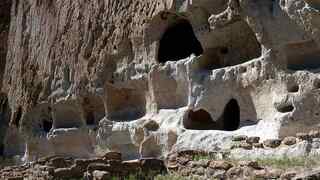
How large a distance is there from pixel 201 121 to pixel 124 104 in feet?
10.3

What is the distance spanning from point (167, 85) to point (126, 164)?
5999mm

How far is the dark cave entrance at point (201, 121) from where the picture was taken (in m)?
16.1

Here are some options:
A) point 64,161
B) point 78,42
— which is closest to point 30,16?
point 78,42

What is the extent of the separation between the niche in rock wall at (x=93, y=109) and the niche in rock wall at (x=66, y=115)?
25cm

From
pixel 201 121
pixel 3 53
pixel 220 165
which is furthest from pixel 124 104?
pixel 220 165

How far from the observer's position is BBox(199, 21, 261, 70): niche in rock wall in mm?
15430

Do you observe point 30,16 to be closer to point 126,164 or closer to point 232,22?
point 232,22

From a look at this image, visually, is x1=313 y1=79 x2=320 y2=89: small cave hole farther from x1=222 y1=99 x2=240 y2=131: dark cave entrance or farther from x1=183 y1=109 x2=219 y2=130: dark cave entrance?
x1=183 y1=109 x2=219 y2=130: dark cave entrance

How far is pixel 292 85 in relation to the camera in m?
13.2

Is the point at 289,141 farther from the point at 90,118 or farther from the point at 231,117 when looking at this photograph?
the point at 90,118

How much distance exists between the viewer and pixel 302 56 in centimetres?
1357

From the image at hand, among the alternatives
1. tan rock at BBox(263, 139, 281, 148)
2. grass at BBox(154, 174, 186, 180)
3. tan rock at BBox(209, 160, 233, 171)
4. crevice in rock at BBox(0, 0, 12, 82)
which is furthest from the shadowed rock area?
crevice in rock at BBox(0, 0, 12, 82)

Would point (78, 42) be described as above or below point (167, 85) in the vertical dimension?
above

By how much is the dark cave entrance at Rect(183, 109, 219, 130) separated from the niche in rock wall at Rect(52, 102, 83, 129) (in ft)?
15.5
